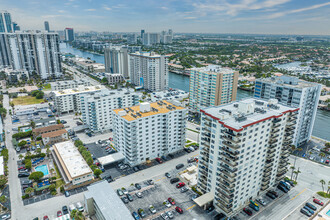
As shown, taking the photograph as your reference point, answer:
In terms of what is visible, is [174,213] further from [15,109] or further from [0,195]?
[15,109]

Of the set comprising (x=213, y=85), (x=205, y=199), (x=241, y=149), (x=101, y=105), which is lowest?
(x=205, y=199)

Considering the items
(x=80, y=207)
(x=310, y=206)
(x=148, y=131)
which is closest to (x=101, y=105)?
(x=148, y=131)

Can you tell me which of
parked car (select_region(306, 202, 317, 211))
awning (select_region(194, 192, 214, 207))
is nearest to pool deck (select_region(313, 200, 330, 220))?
parked car (select_region(306, 202, 317, 211))

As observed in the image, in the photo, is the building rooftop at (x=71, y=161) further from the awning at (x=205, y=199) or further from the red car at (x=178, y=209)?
the awning at (x=205, y=199)

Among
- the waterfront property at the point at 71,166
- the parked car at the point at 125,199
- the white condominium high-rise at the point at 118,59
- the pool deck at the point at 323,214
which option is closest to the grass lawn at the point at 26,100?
the waterfront property at the point at 71,166

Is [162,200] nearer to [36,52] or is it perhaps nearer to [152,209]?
[152,209]

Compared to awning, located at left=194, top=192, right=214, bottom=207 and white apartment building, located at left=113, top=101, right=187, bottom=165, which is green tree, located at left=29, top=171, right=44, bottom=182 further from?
awning, located at left=194, top=192, right=214, bottom=207
